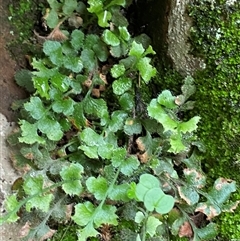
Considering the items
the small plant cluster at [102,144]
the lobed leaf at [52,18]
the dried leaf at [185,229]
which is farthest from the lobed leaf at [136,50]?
the dried leaf at [185,229]

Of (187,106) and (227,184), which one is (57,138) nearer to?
(187,106)

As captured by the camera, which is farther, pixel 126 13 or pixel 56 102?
pixel 126 13

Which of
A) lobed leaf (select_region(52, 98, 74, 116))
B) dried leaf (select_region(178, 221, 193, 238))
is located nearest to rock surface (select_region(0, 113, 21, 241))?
lobed leaf (select_region(52, 98, 74, 116))

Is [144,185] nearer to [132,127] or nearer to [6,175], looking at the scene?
[132,127]

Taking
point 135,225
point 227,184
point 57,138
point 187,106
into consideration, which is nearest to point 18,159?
point 57,138

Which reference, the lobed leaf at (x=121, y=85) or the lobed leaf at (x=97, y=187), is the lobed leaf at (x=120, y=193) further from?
the lobed leaf at (x=121, y=85)

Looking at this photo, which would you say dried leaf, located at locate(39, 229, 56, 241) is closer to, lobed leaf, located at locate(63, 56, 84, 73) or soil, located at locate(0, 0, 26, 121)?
soil, located at locate(0, 0, 26, 121)
